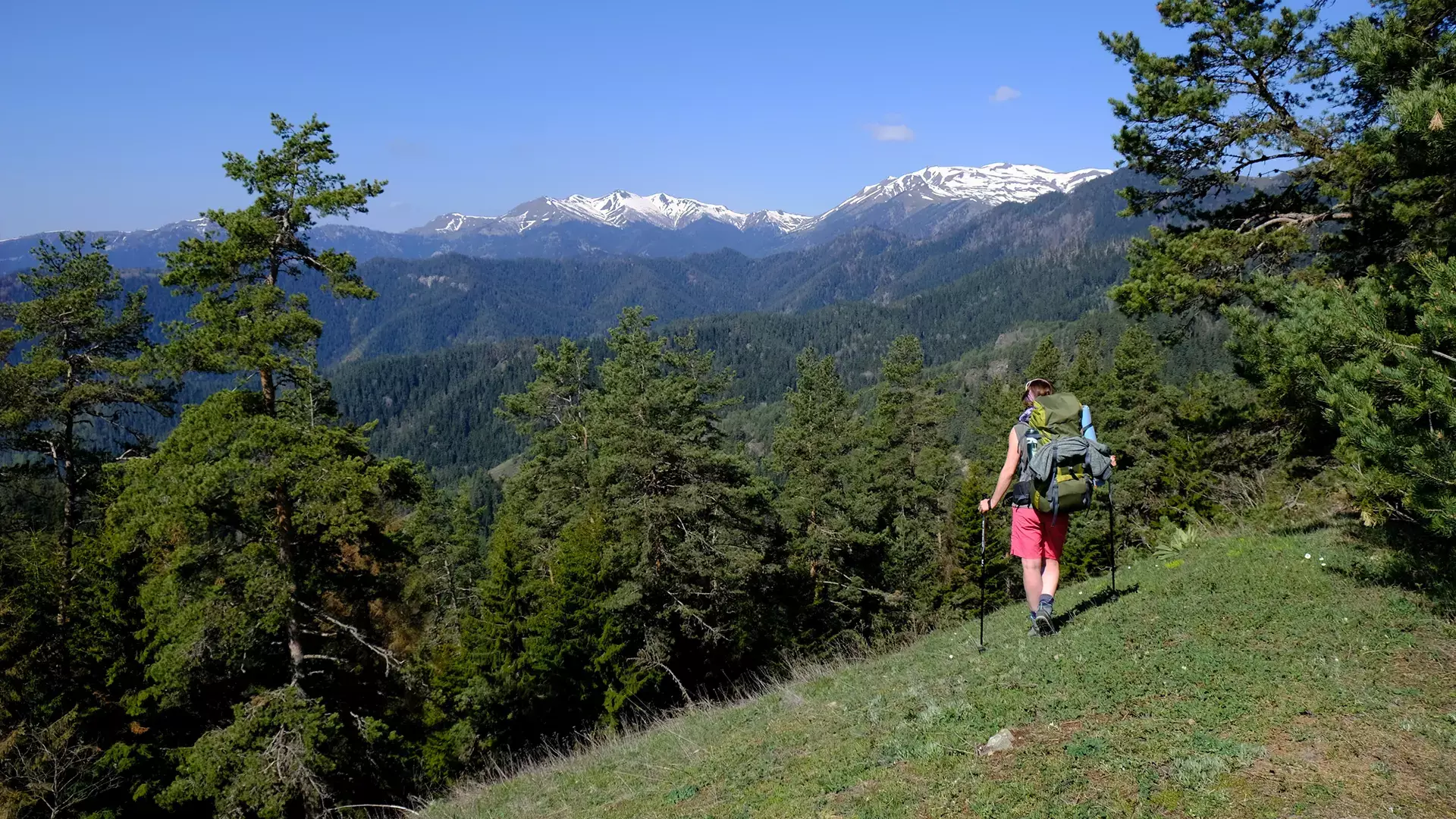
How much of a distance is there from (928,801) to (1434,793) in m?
2.65

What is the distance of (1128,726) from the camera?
17.0 feet

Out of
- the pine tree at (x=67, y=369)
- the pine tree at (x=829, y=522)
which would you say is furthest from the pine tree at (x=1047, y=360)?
the pine tree at (x=67, y=369)

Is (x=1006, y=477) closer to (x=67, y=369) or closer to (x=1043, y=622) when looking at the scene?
(x=1043, y=622)

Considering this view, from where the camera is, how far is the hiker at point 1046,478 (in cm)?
712

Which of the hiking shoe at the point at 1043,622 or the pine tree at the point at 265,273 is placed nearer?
the hiking shoe at the point at 1043,622

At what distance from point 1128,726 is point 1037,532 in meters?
2.64

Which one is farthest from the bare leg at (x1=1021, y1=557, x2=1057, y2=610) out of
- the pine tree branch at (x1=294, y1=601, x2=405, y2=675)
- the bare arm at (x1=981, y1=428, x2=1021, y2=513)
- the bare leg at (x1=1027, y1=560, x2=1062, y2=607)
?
the pine tree branch at (x1=294, y1=601, x2=405, y2=675)

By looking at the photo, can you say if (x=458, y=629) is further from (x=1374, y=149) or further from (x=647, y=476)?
(x=1374, y=149)

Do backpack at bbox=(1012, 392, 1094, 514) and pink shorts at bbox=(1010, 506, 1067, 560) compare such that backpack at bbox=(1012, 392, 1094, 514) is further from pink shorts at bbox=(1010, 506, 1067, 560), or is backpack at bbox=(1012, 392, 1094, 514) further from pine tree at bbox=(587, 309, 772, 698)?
pine tree at bbox=(587, 309, 772, 698)

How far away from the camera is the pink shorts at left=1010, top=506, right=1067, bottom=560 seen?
24.6 feet

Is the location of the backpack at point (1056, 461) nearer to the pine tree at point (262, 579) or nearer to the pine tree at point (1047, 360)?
the pine tree at point (262, 579)

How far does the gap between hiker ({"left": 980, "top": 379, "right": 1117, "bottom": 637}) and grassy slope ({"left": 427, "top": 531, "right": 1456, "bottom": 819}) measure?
756 mm

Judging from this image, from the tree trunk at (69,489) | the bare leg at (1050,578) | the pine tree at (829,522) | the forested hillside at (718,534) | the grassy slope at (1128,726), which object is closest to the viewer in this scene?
the grassy slope at (1128,726)

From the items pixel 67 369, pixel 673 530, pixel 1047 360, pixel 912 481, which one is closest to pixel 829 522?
pixel 912 481
